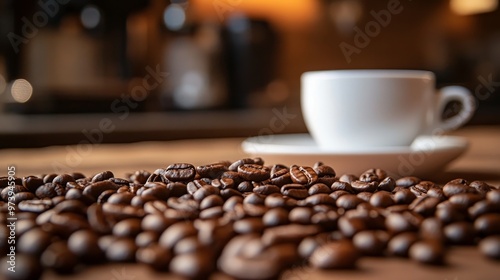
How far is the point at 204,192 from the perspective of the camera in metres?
0.60

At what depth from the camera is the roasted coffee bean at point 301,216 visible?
53 centimetres

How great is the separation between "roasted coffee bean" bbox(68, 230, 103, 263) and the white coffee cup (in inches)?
25.8

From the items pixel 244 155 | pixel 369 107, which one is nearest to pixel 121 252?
pixel 369 107

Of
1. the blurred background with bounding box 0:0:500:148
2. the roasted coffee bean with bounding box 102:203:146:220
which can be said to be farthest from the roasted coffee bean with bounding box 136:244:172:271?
the blurred background with bounding box 0:0:500:148

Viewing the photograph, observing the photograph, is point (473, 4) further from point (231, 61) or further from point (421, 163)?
point (421, 163)

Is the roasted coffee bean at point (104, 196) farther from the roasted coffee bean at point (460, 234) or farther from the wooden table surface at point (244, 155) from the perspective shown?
the roasted coffee bean at point (460, 234)

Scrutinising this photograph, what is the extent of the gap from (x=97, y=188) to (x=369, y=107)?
597mm

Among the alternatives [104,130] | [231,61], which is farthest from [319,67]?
[104,130]

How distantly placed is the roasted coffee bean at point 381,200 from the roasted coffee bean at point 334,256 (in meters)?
0.15

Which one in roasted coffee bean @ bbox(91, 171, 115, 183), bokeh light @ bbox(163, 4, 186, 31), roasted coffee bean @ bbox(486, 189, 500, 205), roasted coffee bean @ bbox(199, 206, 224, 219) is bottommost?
roasted coffee bean @ bbox(486, 189, 500, 205)

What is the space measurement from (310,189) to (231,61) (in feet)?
9.69

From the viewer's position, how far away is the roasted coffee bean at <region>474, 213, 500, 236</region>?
0.52 meters

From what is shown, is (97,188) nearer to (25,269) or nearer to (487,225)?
(25,269)

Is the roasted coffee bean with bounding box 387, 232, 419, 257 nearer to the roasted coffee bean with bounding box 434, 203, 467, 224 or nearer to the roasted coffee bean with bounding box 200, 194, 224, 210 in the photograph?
the roasted coffee bean with bounding box 434, 203, 467, 224
